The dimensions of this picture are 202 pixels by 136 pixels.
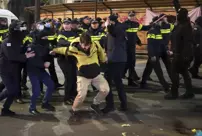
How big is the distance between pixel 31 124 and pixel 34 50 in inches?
57.3

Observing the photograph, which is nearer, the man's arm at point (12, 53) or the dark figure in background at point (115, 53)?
the man's arm at point (12, 53)

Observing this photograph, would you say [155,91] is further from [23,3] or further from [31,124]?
[23,3]

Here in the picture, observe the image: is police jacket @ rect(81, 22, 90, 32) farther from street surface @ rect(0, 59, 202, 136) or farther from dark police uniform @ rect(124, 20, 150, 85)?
street surface @ rect(0, 59, 202, 136)

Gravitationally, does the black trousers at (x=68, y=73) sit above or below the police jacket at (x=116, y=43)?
below

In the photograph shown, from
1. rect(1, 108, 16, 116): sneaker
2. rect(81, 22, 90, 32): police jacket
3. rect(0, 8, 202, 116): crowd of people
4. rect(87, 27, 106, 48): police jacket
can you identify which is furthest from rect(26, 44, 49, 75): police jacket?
rect(81, 22, 90, 32): police jacket

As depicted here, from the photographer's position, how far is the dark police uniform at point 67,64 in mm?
7773

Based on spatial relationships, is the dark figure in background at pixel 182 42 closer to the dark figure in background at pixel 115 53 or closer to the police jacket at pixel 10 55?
the dark figure in background at pixel 115 53

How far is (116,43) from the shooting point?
7.21 meters

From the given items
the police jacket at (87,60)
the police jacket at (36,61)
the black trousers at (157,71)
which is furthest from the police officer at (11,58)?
the black trousers at (157,71)

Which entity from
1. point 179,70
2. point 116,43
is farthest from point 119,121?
point 179,70

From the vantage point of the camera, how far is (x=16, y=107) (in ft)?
25.5

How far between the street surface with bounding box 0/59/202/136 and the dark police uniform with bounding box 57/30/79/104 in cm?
35

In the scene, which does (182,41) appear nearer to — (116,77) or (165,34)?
(165,34)

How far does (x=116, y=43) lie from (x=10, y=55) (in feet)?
6.35
